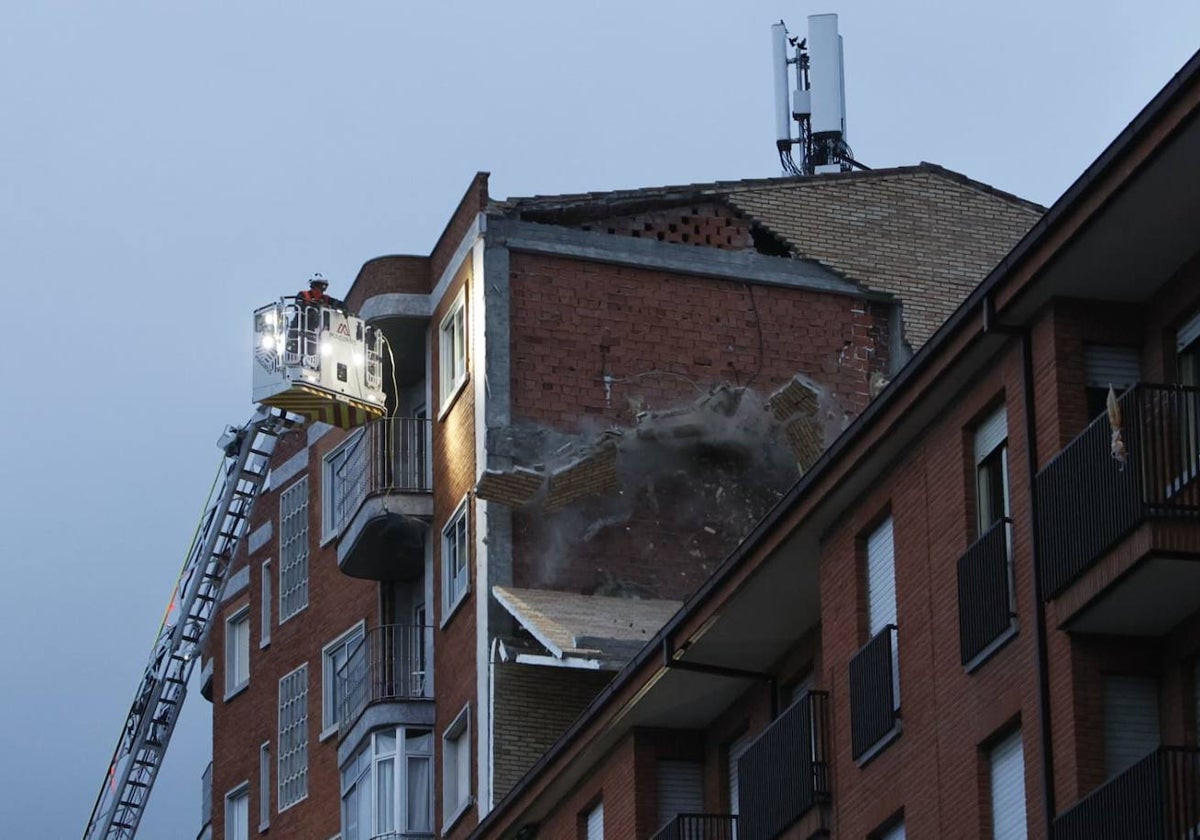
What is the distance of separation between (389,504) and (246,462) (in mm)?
7965

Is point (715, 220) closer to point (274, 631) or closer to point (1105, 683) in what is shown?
point (274, 631)

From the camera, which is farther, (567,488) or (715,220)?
(715,220)

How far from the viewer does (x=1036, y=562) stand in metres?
24.5

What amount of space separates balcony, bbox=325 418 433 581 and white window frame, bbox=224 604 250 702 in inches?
355

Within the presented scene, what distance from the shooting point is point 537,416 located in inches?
1678

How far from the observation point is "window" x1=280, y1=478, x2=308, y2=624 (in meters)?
51.7

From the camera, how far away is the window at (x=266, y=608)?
53.4m

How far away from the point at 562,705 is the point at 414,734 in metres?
4.01

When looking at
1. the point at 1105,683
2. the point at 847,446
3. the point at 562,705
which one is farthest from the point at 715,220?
the point at 1105,683

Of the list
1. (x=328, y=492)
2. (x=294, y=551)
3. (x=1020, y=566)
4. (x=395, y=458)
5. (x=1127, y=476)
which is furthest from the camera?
(x=294, y=551)

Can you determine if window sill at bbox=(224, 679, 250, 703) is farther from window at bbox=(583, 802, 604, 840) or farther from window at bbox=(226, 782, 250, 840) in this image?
window at bbox=(583, 802, 604, 840)

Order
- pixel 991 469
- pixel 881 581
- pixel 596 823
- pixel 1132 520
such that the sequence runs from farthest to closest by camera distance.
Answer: pixel 596 823, pixel 881 581, pixel 991 469, pixel 1132 520

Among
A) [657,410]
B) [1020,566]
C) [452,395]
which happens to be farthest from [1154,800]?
[452,395]

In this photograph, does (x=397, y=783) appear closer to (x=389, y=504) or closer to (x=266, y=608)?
(x=389, y=504)
